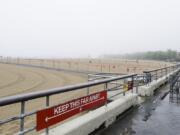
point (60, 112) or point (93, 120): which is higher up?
point (60, 112)

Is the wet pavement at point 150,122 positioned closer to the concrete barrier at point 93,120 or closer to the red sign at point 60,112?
the concrete barrier at point 93,120

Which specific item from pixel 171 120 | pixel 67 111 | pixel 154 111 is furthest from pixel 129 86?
pixel 67 111

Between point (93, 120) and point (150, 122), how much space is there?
5.94ft

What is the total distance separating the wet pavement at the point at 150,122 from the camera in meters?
5.86

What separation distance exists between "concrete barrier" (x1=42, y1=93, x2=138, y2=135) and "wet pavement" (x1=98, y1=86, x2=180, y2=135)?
0.64ft

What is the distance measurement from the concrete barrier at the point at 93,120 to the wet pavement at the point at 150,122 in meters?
0.19

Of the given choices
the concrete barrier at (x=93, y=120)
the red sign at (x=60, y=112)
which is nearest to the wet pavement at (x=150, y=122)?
the concrete barrier at (x=93, y=120)

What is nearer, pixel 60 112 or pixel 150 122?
pixel 60 112

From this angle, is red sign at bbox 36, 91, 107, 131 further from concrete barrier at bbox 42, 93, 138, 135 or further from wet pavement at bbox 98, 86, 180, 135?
wet pavement at bbox 98, 86, 180, 135

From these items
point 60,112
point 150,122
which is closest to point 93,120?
point 60,112

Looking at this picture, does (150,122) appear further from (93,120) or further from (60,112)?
(60,112)

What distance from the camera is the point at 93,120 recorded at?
5.59m

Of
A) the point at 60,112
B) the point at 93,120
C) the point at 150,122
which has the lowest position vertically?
the point at 150,122

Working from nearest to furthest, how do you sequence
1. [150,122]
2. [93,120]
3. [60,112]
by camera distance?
[60,112] → [93,120] → [150,122]
